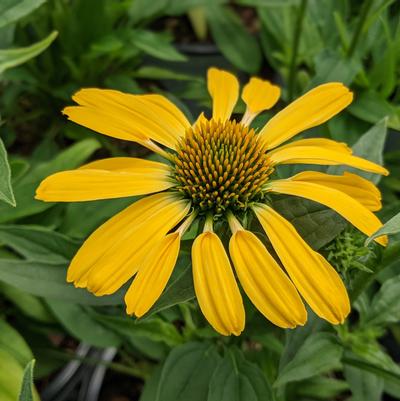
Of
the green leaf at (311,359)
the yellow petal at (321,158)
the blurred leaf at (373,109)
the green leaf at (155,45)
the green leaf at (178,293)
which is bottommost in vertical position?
the green leaf at (311,359)

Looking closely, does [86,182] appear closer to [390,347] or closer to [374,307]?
[374,307]

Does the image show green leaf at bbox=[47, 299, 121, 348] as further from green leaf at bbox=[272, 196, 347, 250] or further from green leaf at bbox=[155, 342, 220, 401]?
green leaf at bbox=[272, 196, 347, 250]

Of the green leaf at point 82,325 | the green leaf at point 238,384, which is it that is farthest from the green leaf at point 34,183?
the green leaf at point 238,384

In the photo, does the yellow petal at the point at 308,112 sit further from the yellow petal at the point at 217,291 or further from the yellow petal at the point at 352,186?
the yellow petal at the point at 217,291

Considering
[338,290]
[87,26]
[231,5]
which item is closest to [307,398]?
[338,290]

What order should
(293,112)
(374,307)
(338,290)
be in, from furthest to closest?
(374,307), (293,112), (338,290)

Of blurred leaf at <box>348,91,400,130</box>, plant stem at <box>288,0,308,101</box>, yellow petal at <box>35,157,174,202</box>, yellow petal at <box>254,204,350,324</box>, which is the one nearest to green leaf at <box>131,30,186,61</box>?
plant stem at <box>288,0,308,101</box>
